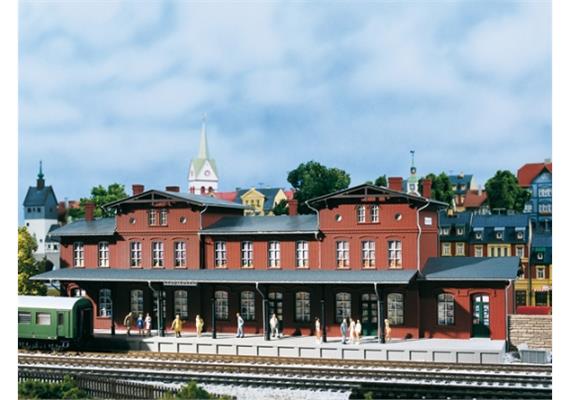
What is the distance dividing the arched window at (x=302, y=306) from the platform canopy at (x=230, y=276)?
1039 mm

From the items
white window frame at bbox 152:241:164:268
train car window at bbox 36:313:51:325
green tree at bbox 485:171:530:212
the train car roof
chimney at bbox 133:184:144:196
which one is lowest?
train car window at bbox 36:313:51:325

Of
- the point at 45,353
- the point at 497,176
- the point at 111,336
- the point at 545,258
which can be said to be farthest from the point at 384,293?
the point at 497,176

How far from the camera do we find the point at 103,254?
128ft

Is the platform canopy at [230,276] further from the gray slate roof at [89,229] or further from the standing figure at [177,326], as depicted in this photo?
the gray slate roof at [89,229]

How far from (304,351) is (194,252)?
8621mm

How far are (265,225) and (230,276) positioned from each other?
306cm

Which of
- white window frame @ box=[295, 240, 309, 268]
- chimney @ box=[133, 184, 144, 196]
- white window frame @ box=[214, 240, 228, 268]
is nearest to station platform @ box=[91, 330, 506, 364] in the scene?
white window frame @ box=[295, 240, 309, 268]

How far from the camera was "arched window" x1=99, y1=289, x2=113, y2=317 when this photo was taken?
38.0 metres

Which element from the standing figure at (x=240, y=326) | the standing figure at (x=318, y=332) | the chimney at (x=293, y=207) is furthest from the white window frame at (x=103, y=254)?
the standing figure at (x=318, y=332)

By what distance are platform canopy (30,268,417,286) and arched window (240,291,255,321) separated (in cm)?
104

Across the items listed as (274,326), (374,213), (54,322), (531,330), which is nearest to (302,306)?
(274,326)

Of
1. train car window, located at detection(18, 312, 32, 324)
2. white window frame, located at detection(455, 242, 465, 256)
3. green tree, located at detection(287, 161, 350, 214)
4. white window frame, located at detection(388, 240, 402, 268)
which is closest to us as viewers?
train car window, located at detection(18, 312, 32, 324)

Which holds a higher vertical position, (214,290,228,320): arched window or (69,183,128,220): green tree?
(69,183,128,220): green tree

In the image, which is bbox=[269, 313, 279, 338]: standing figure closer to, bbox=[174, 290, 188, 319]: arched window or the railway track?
the railway track
